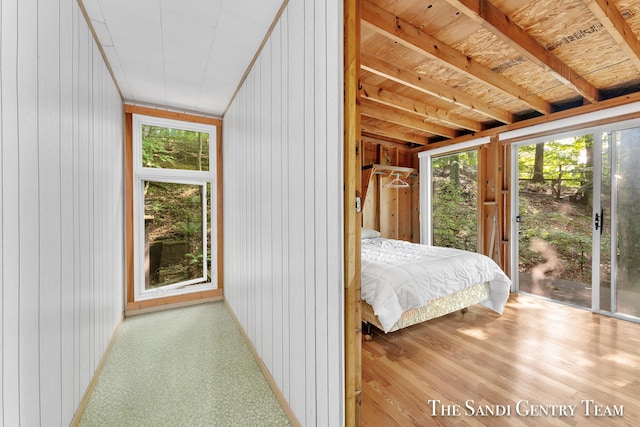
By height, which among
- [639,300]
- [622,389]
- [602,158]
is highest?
[602,158]

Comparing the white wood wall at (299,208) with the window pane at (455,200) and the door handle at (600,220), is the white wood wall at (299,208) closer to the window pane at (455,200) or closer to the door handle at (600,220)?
the door handle at (600,220)

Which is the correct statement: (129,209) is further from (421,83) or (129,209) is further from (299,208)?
(421,83)

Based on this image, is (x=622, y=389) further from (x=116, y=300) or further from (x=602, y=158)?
(x=116, y=300)

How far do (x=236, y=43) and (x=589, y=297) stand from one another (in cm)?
486

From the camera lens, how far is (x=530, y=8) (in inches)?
69.8

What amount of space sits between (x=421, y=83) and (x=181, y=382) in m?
3.40

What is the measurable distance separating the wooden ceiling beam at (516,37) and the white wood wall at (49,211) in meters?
2.13

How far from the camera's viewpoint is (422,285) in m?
2.41

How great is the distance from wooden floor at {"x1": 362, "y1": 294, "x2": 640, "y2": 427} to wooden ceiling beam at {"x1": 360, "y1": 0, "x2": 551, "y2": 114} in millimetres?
2484

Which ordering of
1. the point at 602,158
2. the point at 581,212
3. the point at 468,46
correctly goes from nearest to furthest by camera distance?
1. the point at 468,46
2. the point at 602,158
3. the point at 581,212

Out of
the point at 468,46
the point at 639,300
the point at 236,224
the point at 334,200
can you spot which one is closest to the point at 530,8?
the point at 468,46

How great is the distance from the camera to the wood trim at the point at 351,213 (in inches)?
42.8

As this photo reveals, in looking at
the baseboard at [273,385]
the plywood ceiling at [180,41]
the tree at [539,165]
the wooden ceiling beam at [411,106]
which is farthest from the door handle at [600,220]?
the plywood ceiling at [180,41]

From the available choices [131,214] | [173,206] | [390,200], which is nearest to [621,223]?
[390,200]
